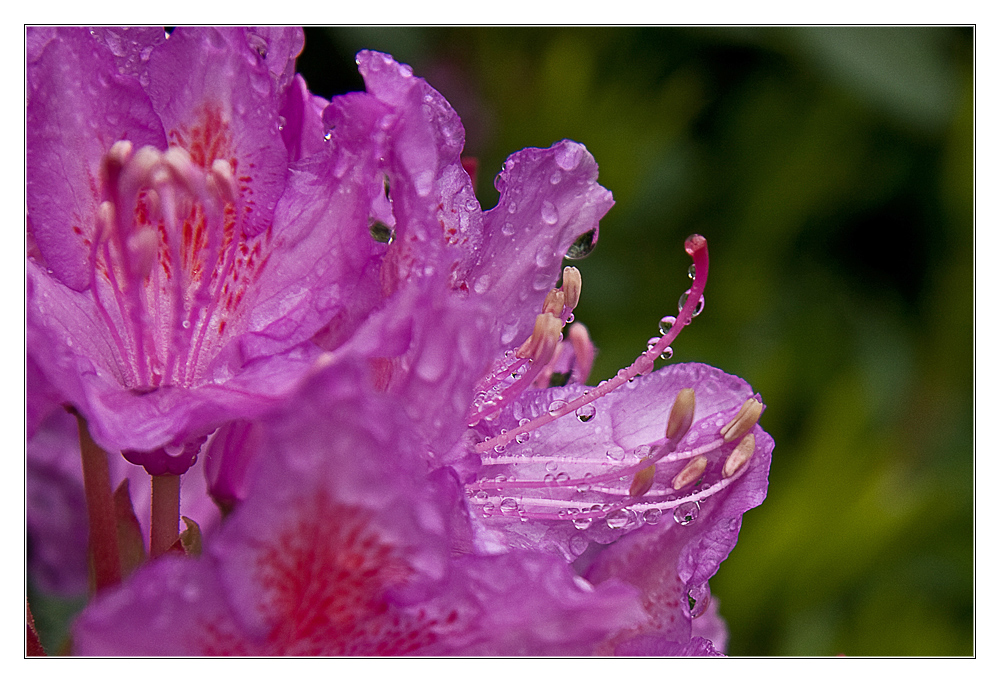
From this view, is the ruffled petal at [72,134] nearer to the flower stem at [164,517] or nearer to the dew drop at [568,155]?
the flower stem at [164,517]

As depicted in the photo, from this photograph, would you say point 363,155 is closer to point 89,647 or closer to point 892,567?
point 89,647

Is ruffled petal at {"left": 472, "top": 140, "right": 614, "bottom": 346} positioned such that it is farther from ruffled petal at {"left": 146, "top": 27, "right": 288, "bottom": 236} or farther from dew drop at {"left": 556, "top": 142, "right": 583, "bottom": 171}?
ruffled petal at {"left": 146, "top": 27, "right": 288, "bottom": 236}

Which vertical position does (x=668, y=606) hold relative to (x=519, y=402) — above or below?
below

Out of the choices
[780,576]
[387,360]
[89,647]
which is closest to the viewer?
[89,647]

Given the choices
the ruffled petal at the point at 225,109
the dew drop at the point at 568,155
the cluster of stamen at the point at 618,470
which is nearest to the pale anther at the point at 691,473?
the cluster of stamen at the point at 618,470

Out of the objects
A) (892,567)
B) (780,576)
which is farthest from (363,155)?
(892,567)

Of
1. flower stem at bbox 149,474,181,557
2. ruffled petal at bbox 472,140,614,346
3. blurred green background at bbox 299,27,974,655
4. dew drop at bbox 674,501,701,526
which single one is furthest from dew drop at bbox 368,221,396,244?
blurred green background at bbox 299,27,974,655
